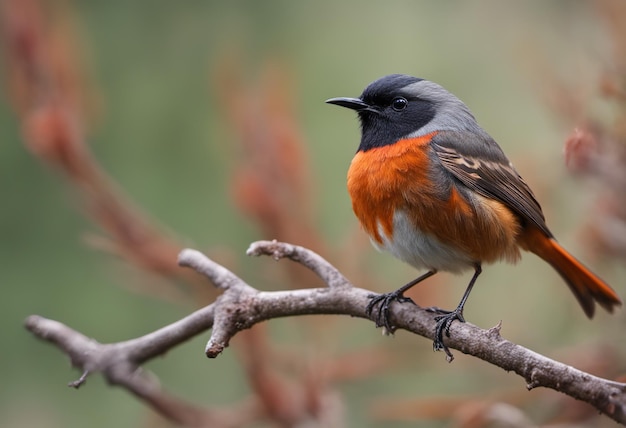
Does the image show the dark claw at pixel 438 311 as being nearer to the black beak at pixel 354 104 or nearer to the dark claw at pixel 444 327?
the dark claw at pixel 444 327

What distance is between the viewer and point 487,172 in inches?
136

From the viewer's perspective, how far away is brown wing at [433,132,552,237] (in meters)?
3.33

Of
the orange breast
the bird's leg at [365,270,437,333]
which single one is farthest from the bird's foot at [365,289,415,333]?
the orange breast

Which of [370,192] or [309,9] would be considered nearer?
[370,192]

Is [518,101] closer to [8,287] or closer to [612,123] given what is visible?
[612,123]

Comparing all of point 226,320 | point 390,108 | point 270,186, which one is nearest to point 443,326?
point 226,320

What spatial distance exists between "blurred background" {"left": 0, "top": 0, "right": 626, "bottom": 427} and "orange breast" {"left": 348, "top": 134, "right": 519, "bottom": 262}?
0.76ft

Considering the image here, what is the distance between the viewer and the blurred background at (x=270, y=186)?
3.14 m

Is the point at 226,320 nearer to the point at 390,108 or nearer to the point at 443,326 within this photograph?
the point at 443,326

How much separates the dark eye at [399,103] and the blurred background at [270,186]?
383 millimetres

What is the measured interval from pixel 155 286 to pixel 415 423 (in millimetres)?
2215

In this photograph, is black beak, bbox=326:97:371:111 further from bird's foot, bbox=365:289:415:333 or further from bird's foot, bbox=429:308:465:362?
bird's foot, bbox=429:308:465:362

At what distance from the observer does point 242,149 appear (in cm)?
342

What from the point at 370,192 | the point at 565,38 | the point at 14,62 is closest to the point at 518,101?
the point at 565,38
